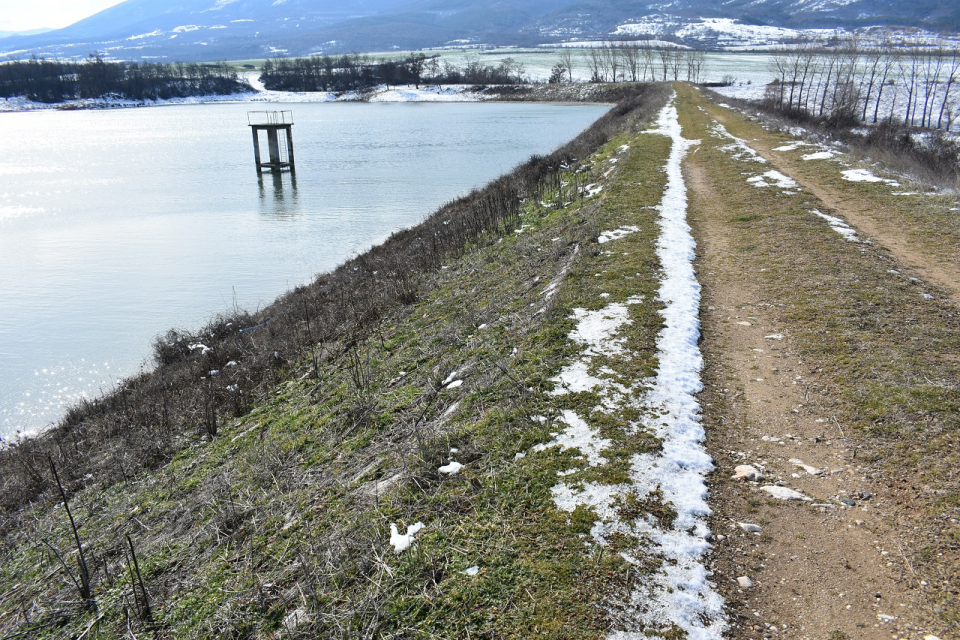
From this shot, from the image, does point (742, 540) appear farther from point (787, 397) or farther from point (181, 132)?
point (181, 132)

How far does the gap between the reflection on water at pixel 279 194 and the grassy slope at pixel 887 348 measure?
1068 inches

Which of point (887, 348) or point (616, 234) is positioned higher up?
point (616, 234)

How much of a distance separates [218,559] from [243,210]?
33.2m

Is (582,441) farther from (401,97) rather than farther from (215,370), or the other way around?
(401,97)

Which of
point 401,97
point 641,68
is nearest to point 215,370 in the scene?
point 401,97

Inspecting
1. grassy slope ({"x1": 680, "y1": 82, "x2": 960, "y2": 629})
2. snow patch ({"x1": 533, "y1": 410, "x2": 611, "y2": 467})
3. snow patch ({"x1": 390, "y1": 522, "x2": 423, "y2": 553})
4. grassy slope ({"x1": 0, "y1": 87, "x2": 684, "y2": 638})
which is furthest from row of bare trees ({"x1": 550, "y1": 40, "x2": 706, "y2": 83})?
snow patch ({"x1": 390, "y1": 522, "x2": 423, "y2": 553})

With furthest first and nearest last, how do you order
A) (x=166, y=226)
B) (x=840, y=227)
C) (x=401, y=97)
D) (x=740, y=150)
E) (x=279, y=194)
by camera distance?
(x=401, y=97) → (x=279, y=194) → (x=166, y=226) → (x=740, y=150) → (x=840, y=227)

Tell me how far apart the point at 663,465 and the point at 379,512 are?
2737 mm

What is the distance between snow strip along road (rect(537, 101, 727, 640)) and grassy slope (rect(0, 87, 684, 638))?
0.18m

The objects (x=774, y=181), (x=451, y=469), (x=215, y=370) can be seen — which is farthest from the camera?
(x=774, y=181)

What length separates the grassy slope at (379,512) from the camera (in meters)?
4.41

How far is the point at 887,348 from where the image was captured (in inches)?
291

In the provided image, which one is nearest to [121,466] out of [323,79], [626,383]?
[626,383]

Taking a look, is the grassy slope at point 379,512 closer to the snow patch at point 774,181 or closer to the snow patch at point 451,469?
the snow patch at point 451,469
